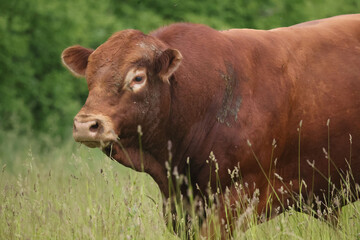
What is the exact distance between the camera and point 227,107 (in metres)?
3.94

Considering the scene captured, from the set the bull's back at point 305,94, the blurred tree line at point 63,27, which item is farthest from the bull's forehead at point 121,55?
the blurred tree line at point 63,27

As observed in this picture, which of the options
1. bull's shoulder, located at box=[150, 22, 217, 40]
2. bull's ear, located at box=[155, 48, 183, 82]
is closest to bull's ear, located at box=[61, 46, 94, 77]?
bull's shoulder, located at box=[150, 22, 217, 40]

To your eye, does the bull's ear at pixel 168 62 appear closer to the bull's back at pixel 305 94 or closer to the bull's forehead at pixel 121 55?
the bull's forehead at pixel 121 55

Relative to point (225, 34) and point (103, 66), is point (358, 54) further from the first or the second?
point (103, 66)

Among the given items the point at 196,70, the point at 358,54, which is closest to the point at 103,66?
the point at 196,70

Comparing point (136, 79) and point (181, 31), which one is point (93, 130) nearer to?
point (136, 79)

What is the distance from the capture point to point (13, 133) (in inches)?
345

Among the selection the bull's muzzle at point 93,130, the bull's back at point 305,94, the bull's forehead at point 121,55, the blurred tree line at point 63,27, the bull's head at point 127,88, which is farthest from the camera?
the blurred tree line at point 63,27

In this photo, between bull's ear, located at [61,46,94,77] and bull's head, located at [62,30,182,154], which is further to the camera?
bull's ear, located at [61,46,94,77]

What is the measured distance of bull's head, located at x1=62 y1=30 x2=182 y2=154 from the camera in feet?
11.8

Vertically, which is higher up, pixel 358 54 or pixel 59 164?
pixel 358 54

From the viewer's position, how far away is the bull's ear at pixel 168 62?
3.75 metres

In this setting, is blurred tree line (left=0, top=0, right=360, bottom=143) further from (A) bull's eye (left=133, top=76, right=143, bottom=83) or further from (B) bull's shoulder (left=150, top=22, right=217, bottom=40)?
(A) bull's eye (left=133, top=76, right=143, bottom=83)

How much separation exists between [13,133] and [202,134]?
543cm
